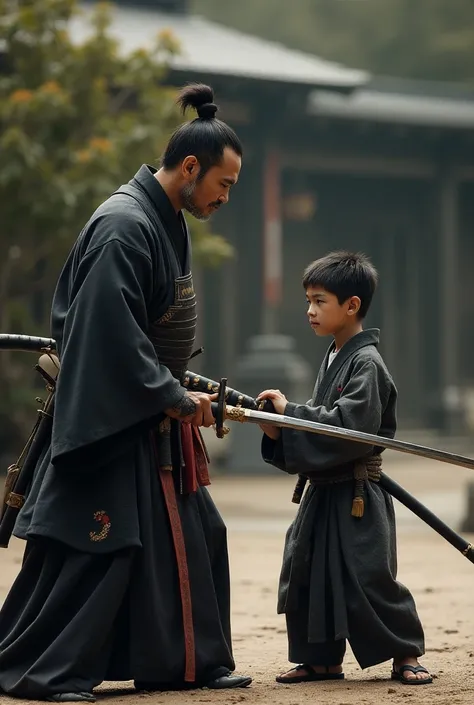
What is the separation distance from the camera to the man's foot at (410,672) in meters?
4.61

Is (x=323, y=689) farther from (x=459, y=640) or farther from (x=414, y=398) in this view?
(x=414, y=398)

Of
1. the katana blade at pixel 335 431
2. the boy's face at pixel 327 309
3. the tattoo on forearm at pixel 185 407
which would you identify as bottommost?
the katana blade at pixel 335 431

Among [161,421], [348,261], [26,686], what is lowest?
[26,686]

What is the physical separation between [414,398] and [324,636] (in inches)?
551

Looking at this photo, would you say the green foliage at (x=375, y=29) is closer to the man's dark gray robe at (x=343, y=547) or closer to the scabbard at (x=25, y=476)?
the man's dark gray robe at (x=343, y=547)

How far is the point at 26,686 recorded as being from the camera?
4.21m

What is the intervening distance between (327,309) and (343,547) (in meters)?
0.81

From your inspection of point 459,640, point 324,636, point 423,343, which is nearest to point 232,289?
point 423,343

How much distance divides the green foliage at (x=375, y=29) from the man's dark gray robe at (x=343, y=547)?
24.7m

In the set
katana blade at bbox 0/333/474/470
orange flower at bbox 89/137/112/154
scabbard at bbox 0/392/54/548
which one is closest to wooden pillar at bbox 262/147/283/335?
orange flower at bbox 89/137/112/154

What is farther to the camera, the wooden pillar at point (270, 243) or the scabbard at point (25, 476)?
the wooden pillar at point (270, 243)

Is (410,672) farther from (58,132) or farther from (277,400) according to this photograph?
(58,132)

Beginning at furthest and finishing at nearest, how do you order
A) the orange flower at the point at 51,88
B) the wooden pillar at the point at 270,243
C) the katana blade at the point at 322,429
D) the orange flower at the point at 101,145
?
the wooden pillar at the point at 270,243 < the orange flower at the point at 101,145 < the orange flower at the point at 51,88 < the katana blade at the point at 322,429

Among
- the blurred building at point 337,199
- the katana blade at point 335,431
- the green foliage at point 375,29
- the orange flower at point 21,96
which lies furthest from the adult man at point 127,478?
the green foliage at point 375,29
